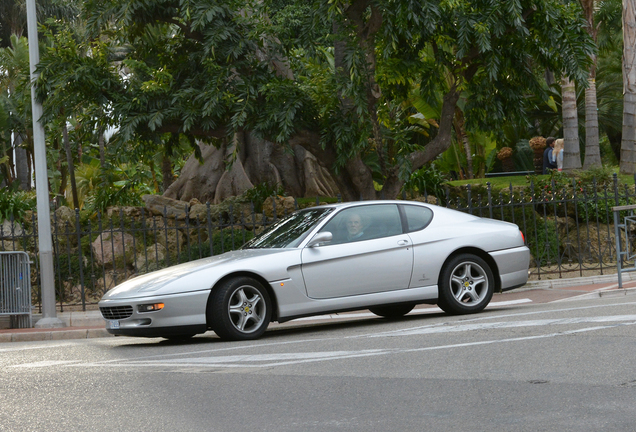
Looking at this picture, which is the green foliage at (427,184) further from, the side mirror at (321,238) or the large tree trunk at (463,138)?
the side mirror at (321,238)

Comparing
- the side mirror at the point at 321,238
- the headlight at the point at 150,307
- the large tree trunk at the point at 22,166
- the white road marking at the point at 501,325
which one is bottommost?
the white road marking at the point at 501,325

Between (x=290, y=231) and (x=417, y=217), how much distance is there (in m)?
1.51

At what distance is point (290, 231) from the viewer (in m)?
9.21

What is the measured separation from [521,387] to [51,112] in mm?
10094

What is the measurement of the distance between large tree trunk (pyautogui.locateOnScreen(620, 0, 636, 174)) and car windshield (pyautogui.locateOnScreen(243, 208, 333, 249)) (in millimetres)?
13190

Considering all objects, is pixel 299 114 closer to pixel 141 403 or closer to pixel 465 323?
pixel 465 323

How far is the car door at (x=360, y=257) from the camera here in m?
8.63

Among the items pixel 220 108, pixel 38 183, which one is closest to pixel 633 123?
pixel 220 108

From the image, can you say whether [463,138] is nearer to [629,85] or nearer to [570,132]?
[570,132]

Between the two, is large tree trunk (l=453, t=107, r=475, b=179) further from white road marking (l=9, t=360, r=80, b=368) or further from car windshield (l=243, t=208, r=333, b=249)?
white road marking (l=9, t=360, r=80, b=368)

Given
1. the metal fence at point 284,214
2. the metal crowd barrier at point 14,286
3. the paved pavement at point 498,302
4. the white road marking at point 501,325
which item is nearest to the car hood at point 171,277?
the white road marking at point 501,325

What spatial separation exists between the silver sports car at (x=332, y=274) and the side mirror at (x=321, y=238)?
11 millimetres

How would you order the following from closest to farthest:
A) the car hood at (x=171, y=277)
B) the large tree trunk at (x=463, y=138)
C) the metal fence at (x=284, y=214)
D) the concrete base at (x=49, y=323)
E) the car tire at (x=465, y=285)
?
1. the car hood at (x=171, y=277)
2. the car tire at (x=465, y=285)
3. the concrete base at (x=49, y=323)
4. the metal fence at (x=284, y=214)
5. the large tree trunk at (x=463, y=138)

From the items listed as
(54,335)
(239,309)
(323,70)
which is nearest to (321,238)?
(239,309)
